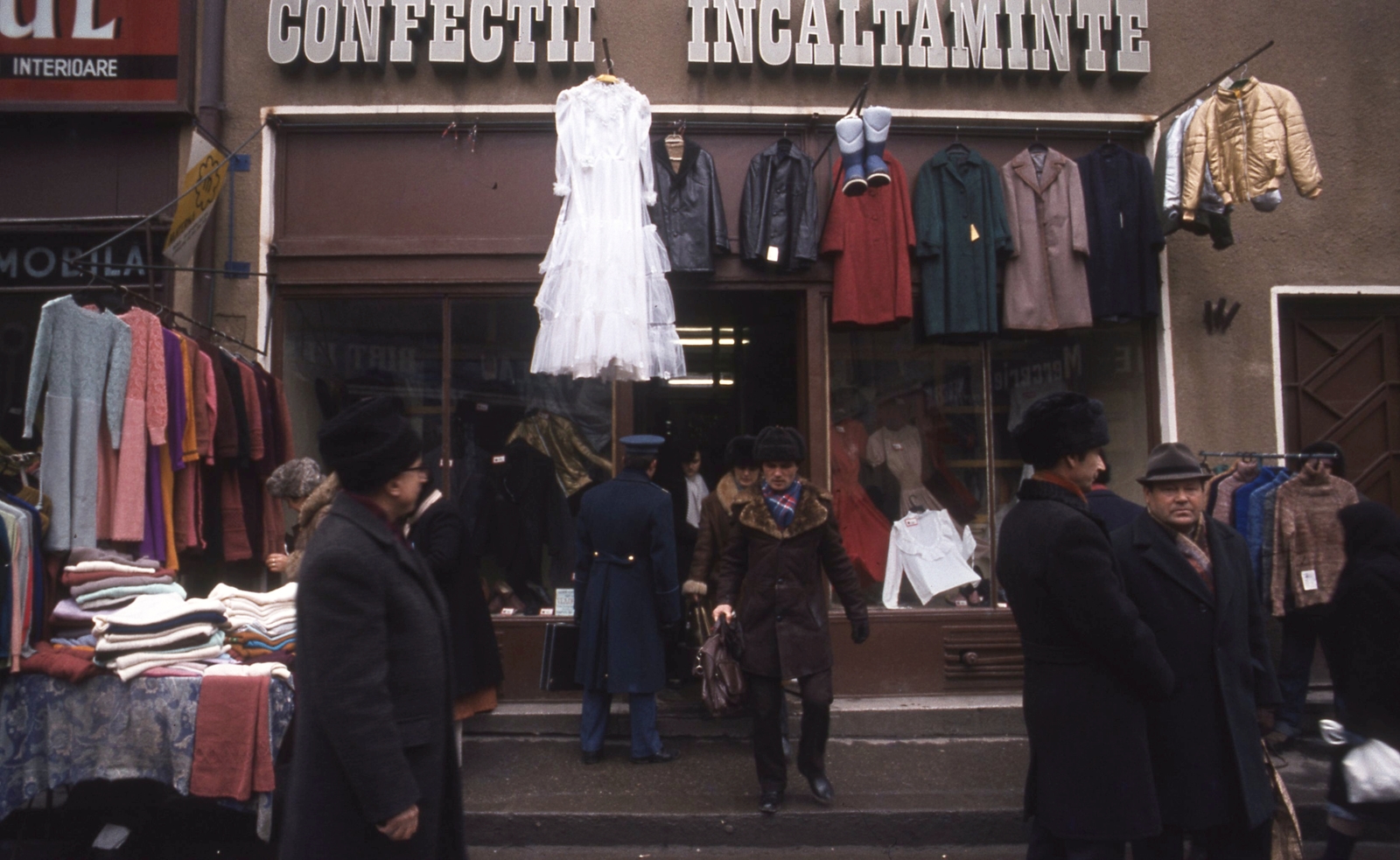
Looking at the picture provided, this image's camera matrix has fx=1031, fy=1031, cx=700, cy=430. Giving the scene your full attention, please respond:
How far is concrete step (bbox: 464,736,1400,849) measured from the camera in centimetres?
527

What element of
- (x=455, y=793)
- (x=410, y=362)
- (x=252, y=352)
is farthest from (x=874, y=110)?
(x=455, y=793)

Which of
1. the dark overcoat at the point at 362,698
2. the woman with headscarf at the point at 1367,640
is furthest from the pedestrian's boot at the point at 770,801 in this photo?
the dark overcoat at the point at 362,698

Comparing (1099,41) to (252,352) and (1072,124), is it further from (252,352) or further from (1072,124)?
(252,352)

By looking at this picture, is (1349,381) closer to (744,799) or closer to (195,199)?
(744,799)

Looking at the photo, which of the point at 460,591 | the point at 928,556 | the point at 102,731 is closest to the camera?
the point at 102,731

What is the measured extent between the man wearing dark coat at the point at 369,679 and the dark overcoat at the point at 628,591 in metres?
3.23

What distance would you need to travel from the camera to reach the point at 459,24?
24.1 feet

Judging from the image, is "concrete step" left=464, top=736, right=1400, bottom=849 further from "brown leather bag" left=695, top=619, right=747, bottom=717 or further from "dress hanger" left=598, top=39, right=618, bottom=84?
"dress hanger" left=598, top=39, right=618, bottom=84

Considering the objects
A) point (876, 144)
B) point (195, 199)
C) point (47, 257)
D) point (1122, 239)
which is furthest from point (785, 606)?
point (47, 257)

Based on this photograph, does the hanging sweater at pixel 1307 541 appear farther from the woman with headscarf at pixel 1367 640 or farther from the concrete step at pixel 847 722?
the concrete step at pixel 847 722

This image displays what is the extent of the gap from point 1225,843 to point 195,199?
21.1ft

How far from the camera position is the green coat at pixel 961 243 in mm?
7090

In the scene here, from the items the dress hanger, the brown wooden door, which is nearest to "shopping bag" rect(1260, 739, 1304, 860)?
the brown wooden door

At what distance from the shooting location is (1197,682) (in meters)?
3.60
